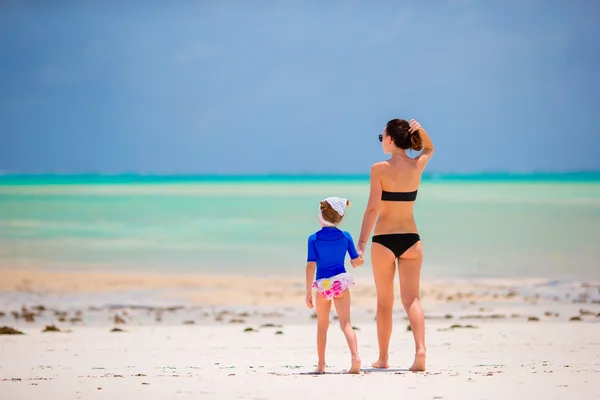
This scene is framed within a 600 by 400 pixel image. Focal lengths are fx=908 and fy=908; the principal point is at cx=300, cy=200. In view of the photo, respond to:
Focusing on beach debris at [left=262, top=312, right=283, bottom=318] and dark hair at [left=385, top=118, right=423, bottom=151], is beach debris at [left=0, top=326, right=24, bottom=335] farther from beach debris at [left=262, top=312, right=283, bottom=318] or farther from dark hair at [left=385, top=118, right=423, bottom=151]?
dark hair at [left=385, top=118, right=423, bottom=151]

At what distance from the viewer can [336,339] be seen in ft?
29.5

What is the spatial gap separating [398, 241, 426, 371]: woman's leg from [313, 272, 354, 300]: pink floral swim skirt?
434mm

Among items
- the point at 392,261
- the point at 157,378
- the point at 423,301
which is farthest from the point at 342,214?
the point at 423,301

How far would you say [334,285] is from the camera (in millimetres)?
6422

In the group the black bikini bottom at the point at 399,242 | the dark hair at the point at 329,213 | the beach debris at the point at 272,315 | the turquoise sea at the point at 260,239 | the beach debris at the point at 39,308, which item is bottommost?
the beach debris at the point at 272,315

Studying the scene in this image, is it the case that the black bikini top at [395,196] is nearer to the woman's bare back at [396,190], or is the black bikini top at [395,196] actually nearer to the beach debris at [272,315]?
the woman's bare back at [396,190]

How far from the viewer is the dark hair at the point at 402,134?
6605mm

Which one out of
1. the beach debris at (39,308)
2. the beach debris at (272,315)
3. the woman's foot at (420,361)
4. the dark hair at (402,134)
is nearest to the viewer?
the woman's foot at (420,361)

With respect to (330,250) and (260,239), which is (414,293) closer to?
(330,250)

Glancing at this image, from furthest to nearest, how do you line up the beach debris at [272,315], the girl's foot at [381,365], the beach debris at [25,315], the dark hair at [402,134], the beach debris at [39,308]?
the beach debris at [39,308] → the beach debris at [272,315] → the beach debris at [25,315] → the girl's foot at [381,365] → the dark hair at [402,134]

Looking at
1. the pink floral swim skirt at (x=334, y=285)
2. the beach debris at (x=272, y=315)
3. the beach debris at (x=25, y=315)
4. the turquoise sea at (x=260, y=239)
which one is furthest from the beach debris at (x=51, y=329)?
the turquoise sea at (x=260, y=239)

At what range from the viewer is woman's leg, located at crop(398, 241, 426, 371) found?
650 centimetres

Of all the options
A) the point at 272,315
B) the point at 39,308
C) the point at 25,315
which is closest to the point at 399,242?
the point at 272,315

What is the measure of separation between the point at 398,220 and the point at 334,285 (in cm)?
66
